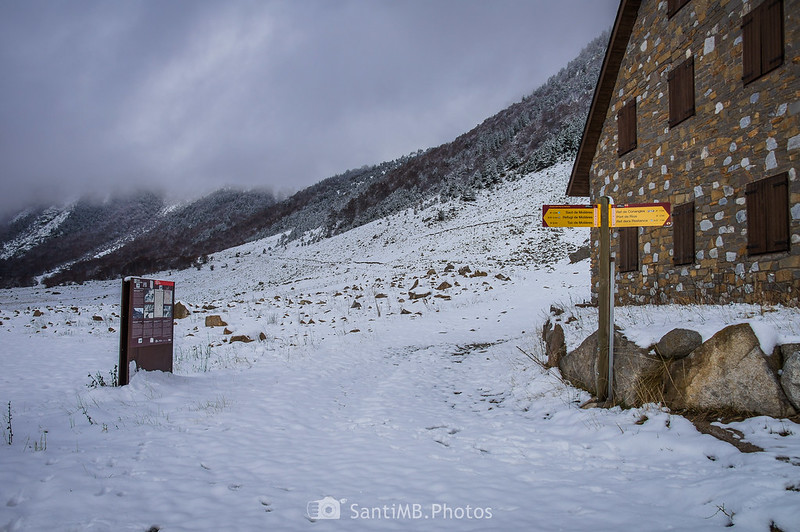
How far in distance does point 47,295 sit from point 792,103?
4705 cm

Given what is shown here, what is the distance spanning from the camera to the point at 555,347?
24.4 ft

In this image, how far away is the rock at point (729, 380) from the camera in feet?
14.0

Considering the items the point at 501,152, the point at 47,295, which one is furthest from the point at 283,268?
the point at 501,152

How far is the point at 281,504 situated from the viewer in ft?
11.5

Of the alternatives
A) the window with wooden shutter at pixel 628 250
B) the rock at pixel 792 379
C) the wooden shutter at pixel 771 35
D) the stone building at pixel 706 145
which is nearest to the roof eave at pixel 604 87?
the stone building at pixel 706 145

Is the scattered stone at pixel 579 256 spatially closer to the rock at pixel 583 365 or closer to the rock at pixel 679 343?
the rock at pixel 583 365

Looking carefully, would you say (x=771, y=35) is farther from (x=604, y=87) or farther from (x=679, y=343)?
(x=679, y=343)

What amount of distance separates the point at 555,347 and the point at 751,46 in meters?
6.75

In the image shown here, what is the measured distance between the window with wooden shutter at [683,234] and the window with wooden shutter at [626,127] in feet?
8.56

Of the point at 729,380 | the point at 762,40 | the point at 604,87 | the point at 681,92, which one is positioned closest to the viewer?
the point at 729,380

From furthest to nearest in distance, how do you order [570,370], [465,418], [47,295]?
[47,295] < [570,370] < [465,418]

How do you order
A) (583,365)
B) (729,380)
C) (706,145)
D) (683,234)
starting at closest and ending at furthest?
1. (729,380)
2. (583,365)
3. (706,145)
4. (683,234)

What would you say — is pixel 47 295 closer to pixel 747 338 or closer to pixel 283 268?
pixel 283 268

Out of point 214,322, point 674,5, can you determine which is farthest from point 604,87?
point 214,322
